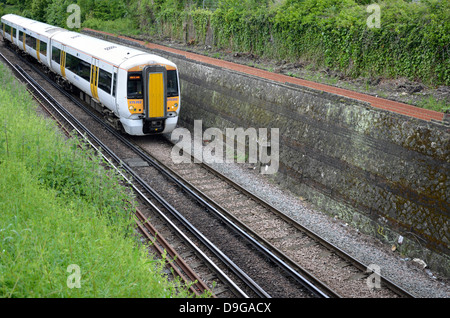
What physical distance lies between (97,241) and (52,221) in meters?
0.80

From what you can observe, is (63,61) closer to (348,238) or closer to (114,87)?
(114,87)

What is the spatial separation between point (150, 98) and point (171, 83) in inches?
39.5

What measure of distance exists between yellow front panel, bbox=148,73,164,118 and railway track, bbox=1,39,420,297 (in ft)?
6.40

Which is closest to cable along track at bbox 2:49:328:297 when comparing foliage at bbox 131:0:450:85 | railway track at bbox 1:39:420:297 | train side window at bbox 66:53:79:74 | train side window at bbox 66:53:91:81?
railway track at bbox 1:39:420:297

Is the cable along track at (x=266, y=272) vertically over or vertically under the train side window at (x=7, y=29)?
under

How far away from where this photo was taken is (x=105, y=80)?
52.3ft

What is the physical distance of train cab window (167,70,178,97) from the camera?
15348 millimetres

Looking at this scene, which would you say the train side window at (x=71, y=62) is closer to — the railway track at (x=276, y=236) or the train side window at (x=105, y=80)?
the train side window at (x=105, y=80)

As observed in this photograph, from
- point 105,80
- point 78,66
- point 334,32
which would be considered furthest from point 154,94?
point 334,32

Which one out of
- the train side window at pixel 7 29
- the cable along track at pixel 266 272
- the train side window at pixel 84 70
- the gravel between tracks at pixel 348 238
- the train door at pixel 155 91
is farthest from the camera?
the train side window at pixel 7 29

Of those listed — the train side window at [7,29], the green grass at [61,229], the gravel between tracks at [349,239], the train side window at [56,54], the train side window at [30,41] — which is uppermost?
the train side window at [7,29]

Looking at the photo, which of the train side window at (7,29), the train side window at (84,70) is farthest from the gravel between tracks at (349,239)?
the train side window at (7,29)

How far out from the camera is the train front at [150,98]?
48.3 feet

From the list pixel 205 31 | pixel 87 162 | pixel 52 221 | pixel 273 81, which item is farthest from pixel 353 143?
pixel 205 31
